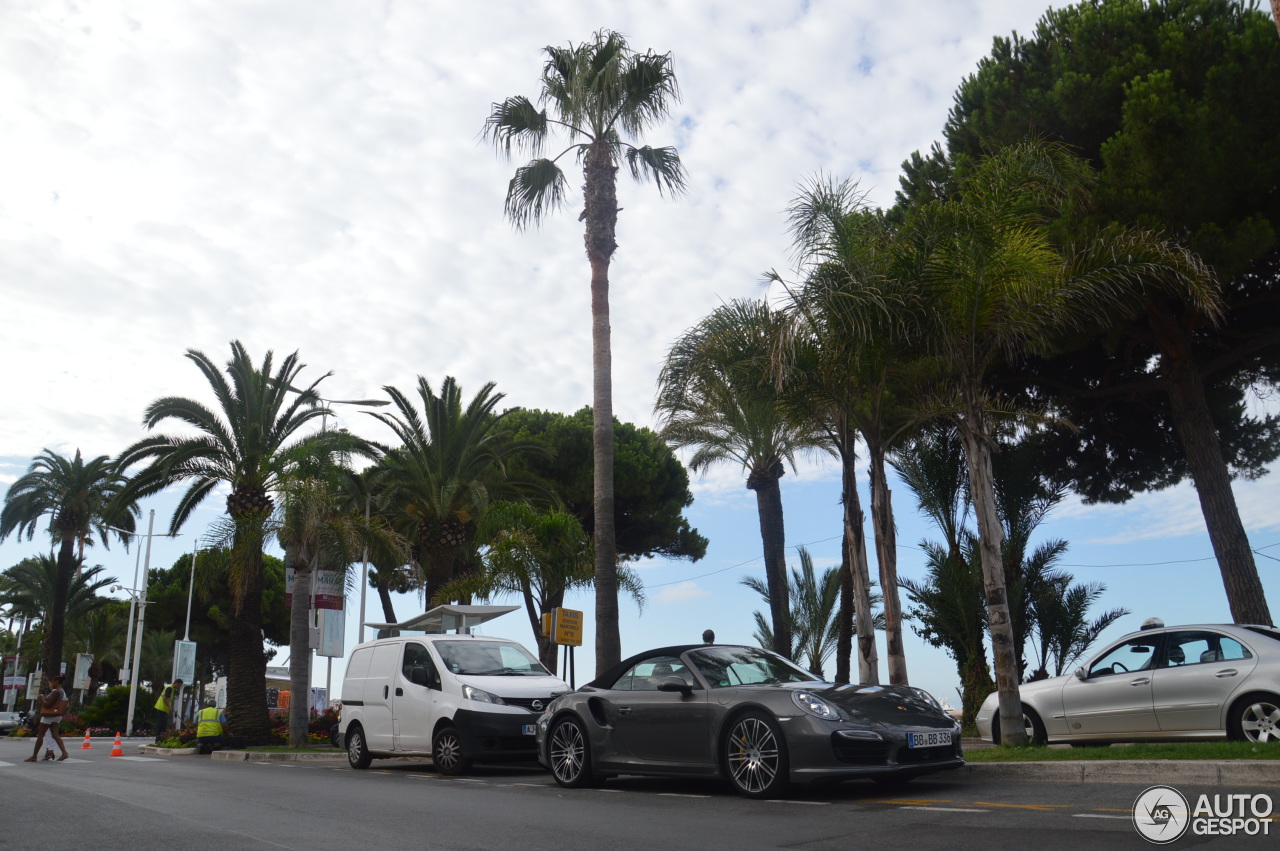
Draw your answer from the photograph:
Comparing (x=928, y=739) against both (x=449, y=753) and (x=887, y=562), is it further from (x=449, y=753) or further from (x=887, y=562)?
(x=449, y=753)

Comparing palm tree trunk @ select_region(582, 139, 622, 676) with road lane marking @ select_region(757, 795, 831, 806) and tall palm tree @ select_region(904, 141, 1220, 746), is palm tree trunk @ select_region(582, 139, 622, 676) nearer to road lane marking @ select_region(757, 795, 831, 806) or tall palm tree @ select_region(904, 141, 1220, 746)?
tall palm tree @ select_region(904, 141, 1220, 746)

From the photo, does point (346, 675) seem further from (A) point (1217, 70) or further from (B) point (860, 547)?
(A) point (1217, 70)

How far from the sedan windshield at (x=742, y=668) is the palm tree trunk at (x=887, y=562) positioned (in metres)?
4.30

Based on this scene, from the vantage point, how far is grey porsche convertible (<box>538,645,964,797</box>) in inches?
312

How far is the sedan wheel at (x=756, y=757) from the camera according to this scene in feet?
26.6

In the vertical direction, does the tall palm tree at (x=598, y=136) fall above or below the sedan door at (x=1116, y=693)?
above

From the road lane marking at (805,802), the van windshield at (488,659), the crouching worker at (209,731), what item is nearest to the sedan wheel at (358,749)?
the van windshield at (488,659)

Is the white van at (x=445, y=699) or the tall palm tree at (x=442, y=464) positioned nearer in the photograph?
the white van at (x=445, y=699)

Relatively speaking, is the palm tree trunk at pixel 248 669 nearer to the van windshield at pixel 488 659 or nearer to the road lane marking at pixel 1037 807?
the van windshield at pixel 488 659

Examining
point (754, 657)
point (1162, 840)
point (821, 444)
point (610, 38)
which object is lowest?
point (1162, 840)

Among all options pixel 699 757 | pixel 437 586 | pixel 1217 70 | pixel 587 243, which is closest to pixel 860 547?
pixel 699 757

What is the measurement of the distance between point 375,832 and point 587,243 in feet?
49.4

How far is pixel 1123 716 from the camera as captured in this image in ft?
35.8

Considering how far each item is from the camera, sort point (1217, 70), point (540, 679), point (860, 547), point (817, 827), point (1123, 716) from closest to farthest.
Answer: point (817, 827), point (1123, 716), point (540, 679), point (860, 547), point (1217, 70)
